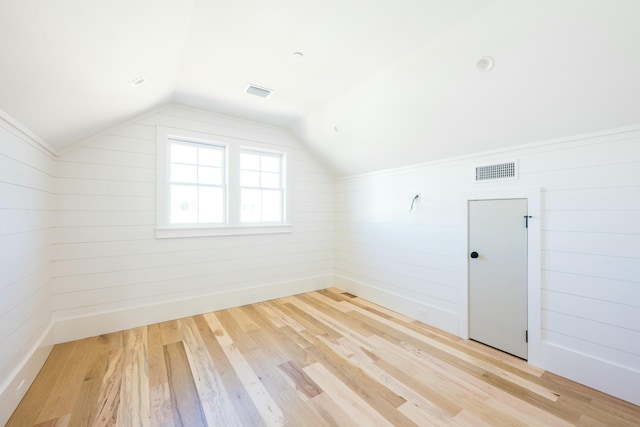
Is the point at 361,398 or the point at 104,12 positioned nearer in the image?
Result: the point at 104,12

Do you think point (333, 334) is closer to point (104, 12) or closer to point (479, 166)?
point (479, 166)

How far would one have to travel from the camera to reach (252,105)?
3559 millimetres

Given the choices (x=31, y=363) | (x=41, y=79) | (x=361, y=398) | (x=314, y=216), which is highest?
(x=41, y=79)

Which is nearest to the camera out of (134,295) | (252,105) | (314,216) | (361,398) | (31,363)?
(361,398)

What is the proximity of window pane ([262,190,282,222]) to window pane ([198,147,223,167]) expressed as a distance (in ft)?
2.78

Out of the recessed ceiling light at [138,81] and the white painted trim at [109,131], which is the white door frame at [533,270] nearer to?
the recessed ceiling light at [138,81]

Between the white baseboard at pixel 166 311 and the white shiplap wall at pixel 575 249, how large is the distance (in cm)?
214

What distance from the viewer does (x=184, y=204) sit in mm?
3654

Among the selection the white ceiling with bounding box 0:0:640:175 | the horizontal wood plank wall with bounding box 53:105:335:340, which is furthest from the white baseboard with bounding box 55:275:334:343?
the white ceiling with bounding box 0:0:640:175

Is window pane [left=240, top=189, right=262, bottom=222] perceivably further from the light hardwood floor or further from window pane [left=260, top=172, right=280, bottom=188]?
the light hardwood floor

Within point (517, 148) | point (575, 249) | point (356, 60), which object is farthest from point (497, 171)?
point (356, 60)

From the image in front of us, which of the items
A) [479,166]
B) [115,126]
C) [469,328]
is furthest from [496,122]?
[115,126]

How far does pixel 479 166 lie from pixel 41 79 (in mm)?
3744

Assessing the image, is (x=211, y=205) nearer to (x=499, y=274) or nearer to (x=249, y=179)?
(x=249, y=179)
